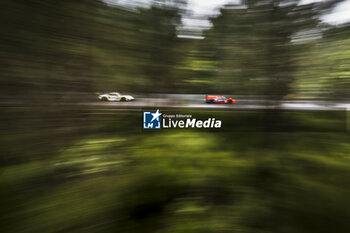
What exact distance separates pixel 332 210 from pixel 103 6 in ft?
7.84

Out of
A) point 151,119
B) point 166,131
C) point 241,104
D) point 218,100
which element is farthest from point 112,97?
point 241,104

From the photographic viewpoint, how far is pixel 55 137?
3.22 feet

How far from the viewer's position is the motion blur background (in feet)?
3.02

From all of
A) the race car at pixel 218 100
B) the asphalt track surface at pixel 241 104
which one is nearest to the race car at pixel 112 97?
the asphalt track surface at pixel 241 104

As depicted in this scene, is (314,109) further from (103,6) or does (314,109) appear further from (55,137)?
(55,137)

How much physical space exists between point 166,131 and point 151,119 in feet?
0.61

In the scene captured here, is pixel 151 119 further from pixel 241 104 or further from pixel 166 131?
pixel 241 104

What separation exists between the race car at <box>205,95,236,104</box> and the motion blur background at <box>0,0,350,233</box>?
68 millimetres

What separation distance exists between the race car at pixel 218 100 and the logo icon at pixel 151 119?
0.45 metres

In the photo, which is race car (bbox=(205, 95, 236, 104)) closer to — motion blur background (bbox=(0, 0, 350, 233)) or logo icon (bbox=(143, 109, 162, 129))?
motion blur background (bbox=(0, 0, 350, 233))

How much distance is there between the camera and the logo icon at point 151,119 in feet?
3.98

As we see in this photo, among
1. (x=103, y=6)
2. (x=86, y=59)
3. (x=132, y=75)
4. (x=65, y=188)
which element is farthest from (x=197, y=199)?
(x=103, y=6)

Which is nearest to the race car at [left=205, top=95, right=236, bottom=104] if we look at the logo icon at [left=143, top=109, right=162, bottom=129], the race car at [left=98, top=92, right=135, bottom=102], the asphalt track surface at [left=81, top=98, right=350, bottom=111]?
the asphalt track surface at [left=81, top=98, right=350, bottom=111]

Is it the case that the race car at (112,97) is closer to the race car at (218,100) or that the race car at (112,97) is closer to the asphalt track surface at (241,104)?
A: the asphalt track surface at (241,104)
